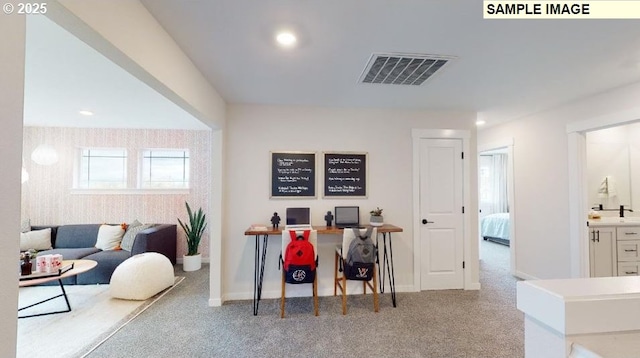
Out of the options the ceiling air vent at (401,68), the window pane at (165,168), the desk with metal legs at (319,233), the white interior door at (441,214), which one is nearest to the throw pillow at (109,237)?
the window pane at (165,168)

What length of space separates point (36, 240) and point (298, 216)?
13.0 ft

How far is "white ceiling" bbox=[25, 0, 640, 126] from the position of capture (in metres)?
1.61

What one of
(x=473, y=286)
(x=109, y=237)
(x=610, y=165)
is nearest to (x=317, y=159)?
(x=473, y=286)

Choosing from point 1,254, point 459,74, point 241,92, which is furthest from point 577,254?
point 1,254

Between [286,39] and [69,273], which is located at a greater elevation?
[286,39]

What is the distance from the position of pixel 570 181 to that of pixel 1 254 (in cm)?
468

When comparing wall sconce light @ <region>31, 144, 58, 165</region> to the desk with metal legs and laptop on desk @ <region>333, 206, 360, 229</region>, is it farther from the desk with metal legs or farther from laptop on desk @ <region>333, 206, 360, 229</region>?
laptop on desk @ <region>333, 206, 360, 229</region>

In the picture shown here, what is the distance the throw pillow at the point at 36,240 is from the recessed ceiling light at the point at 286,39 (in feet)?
15.4

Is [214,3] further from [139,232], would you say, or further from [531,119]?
[531,119]

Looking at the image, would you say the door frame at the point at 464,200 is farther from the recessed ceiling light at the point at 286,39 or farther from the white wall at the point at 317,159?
the recessed ceiling light at the point at 286,39

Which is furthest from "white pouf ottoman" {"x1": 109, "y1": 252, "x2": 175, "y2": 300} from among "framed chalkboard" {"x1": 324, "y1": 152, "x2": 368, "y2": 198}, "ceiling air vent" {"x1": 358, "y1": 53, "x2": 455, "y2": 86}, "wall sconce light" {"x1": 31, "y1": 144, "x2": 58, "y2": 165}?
"ceiling air vent" {"x1": 358, "y1": 53, "x2": 455, "y2": 86}

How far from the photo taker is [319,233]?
9.92 ft

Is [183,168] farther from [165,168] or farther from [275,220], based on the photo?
[275,220]

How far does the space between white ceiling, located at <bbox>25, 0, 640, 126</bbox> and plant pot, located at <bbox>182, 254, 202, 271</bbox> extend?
7.70 feet
